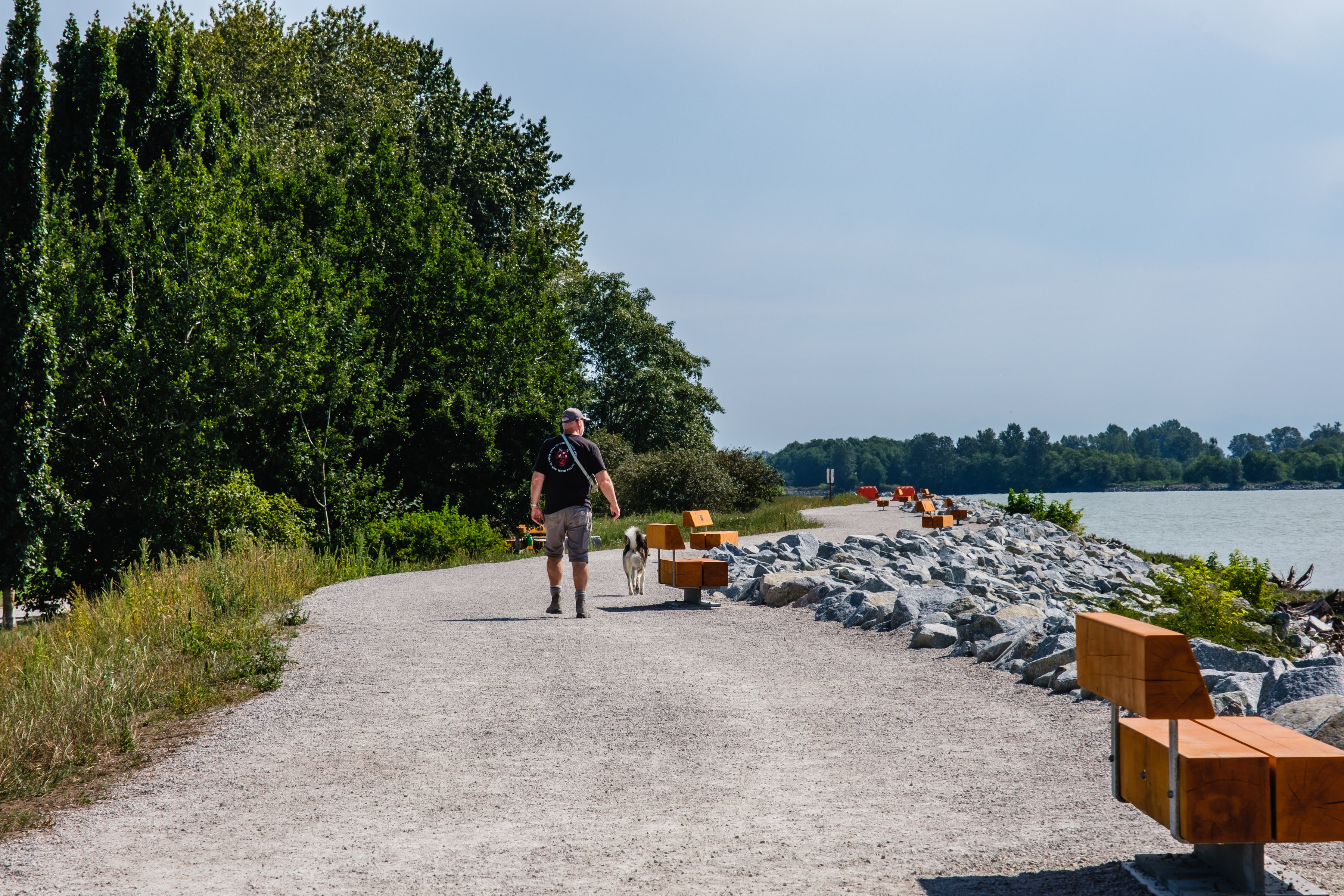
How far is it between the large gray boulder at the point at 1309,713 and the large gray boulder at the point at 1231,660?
1.72 meters

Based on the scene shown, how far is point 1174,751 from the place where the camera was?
11.2 feet

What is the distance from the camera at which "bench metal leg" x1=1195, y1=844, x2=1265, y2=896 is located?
3438 millimetres

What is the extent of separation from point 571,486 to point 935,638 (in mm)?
3860

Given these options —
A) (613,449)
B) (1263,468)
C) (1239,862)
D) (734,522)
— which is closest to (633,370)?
(613,449)

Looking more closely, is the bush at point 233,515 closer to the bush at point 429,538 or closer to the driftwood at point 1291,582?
the bush at point 429,538

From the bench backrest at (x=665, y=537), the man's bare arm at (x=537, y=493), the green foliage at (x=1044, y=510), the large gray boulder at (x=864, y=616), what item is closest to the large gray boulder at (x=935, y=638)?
the large gray boulder at (x=864, y=616)

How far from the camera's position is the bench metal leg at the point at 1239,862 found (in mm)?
3438

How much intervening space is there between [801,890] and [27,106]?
48.9 feet

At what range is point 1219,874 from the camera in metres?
3.61

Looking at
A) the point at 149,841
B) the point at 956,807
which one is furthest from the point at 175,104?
the point at 956,807

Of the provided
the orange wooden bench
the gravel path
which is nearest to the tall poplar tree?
the gravel path

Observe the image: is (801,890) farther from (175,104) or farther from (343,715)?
(175,104)

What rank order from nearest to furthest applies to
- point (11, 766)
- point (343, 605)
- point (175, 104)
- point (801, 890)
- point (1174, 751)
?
point (1174, 751) → point (801, 890) → point (11, 766) → point (343, 605) → point (175, 104)

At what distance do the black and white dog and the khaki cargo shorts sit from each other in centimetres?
192
